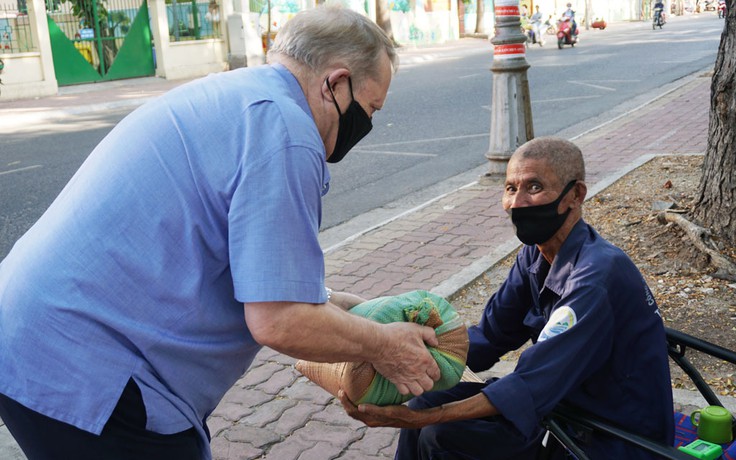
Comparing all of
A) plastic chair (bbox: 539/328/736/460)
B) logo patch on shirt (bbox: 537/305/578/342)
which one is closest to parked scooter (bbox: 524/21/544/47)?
plastic chair (bbox: 539/328/736/460)

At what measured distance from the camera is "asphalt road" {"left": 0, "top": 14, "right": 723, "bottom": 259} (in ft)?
28.0

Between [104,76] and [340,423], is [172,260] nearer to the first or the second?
[340,423]

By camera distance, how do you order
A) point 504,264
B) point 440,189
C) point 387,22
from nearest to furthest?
point 504,264, point 440,189, point 387,22

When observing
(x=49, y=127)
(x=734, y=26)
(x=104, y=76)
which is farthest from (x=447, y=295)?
(x=104, y=76)

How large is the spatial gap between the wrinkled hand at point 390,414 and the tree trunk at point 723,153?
12.0 ft

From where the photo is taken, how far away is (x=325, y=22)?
1.92 m

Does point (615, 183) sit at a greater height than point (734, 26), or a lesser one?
lesser

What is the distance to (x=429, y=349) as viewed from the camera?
2.16 metres

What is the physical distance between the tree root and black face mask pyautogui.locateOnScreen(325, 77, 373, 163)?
3.65 metres

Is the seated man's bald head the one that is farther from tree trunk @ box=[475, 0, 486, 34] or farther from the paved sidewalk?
tree trunk @ box=[475, 0, 486, 34]

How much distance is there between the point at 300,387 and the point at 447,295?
4.64 feet

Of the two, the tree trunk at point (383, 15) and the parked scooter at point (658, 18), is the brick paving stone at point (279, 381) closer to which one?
the tree trunk at point (383, 15)

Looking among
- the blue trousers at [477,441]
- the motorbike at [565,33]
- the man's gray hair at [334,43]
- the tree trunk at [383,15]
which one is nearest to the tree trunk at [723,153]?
the blue trousers at [477,441]

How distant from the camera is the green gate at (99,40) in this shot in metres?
22.9
